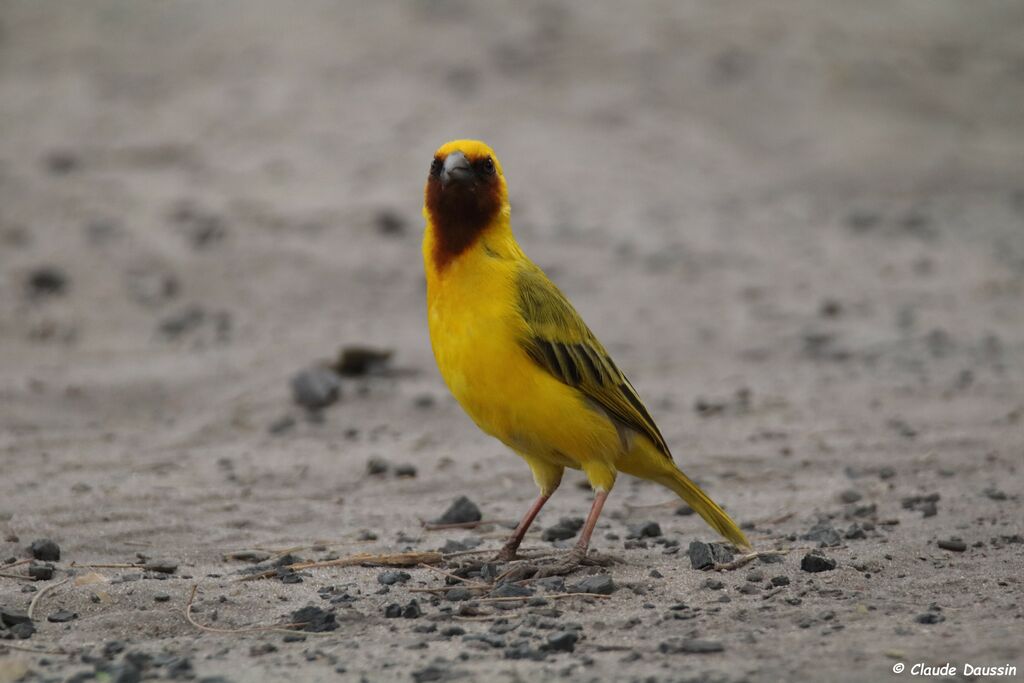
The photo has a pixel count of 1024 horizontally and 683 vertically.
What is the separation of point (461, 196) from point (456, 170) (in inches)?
4.1

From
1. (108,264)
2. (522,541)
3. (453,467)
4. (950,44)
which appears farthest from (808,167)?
(522,541)

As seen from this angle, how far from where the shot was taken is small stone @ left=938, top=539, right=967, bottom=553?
17.1ft

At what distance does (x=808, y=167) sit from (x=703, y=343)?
15.4 feet

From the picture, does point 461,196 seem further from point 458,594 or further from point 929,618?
point 929,618

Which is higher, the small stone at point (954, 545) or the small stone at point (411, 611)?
the small stone at point (411, 611)

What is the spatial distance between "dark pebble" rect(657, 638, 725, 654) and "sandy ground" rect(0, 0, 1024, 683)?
0.05 ft

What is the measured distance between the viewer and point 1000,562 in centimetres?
504

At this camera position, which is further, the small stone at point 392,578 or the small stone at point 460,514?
the small stone at point 460,514

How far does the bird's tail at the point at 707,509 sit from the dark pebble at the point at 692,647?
1156 mm

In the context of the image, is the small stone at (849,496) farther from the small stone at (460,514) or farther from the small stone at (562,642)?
the small stone at (562,642)

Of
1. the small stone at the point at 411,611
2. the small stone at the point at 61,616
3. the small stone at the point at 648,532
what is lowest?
the small stone at the point at 648,532

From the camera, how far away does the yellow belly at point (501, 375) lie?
495 cm

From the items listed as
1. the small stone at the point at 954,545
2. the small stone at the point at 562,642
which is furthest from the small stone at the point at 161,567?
the small stone at the point at 954,545

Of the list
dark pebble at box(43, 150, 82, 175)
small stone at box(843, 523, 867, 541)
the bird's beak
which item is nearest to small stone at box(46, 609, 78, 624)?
the bird's beak
